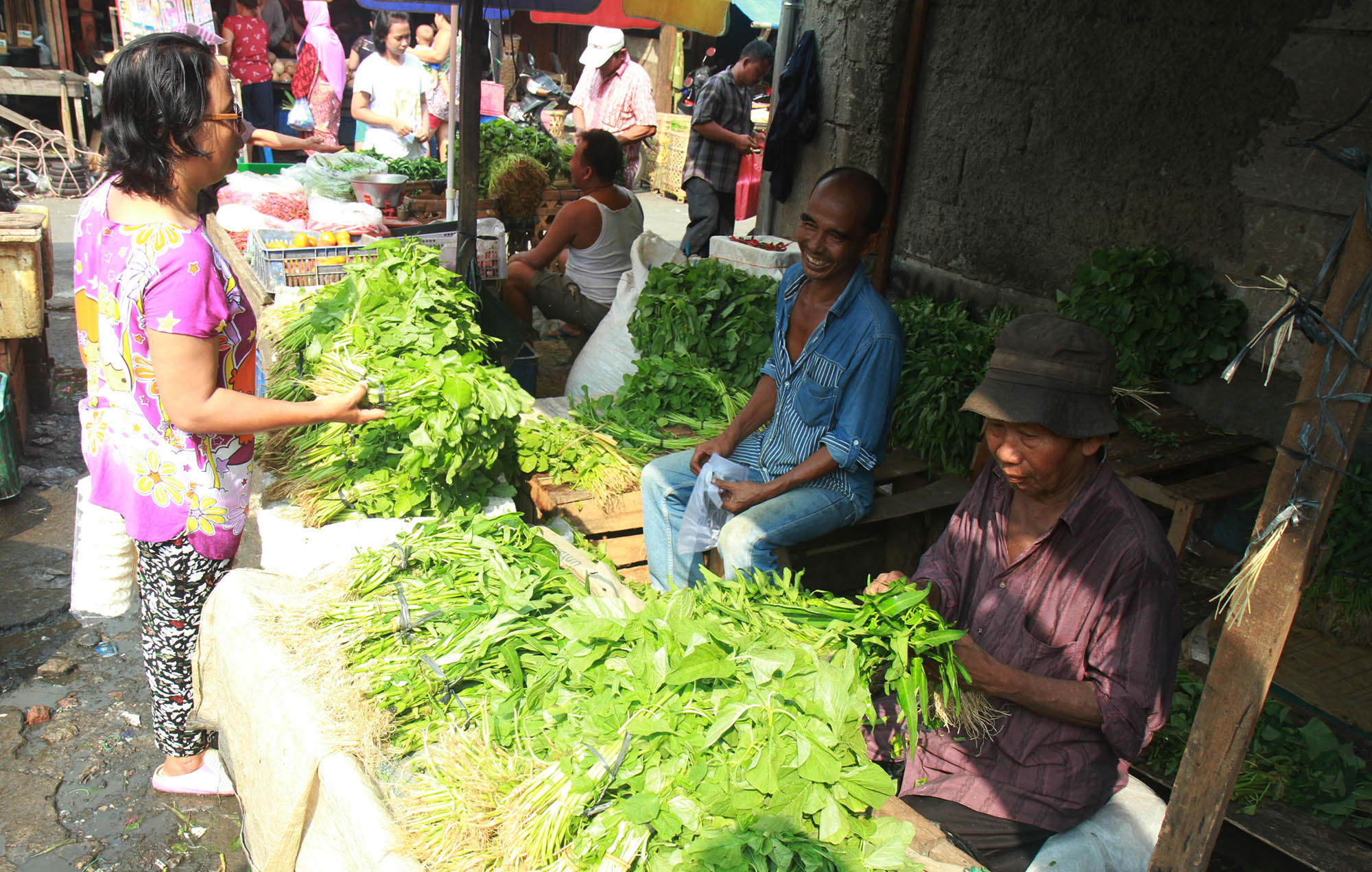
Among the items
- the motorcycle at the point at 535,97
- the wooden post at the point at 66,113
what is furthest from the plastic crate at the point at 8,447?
the motorcycle at the point at 535,97

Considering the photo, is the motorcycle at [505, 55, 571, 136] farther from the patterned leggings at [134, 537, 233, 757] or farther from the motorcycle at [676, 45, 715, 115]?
the patterned leggings at [134, 537, 233, 757]

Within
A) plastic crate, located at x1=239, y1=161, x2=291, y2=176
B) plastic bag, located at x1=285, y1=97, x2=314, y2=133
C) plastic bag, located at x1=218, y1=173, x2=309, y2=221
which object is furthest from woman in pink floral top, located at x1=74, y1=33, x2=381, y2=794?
plastic bag, located at x1=285, y1=97, x2=314, y2=133

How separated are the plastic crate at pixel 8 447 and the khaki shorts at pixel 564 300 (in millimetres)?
2903

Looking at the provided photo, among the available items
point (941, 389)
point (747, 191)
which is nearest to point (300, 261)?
point (941, 389)

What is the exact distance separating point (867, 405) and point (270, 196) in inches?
162

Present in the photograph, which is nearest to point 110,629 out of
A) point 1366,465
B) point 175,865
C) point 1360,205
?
point 175,865

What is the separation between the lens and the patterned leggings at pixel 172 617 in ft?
8.68

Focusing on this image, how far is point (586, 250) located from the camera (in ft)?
19.8

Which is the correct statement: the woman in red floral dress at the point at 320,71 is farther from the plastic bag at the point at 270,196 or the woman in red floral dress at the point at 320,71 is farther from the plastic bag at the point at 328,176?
the plastic bag at the point at 270,196

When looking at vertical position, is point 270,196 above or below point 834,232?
below

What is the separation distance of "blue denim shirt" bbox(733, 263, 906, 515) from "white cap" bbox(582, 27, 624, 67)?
6069mm

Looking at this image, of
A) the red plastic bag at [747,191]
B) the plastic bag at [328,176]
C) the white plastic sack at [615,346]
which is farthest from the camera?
the red plastic bag at [747,191]

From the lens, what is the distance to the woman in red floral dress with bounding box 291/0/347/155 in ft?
31.9

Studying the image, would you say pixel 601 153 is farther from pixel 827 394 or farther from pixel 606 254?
pixel 827 394
